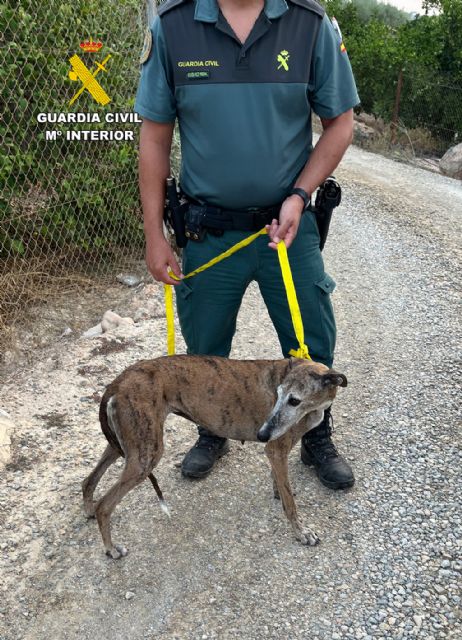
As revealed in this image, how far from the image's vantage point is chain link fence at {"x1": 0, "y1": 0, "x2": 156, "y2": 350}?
18.7 feet

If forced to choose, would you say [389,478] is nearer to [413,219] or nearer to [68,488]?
[68,488]

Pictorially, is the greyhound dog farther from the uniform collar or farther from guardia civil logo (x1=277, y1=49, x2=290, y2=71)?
the uniform collar

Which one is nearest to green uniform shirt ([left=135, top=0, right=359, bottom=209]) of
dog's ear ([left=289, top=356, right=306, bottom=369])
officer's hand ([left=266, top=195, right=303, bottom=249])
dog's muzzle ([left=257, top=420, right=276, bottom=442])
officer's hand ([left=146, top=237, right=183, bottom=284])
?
officer's hand ([left=266, top=195, right=303, bottom=249])

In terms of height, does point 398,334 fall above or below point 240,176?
below

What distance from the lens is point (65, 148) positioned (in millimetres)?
6266

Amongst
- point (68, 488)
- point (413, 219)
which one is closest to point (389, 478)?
point (68, 488)

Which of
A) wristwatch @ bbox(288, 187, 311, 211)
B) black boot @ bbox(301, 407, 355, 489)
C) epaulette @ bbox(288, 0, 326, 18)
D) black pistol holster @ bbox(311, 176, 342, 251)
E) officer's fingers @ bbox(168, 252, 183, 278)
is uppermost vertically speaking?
epaulette @ bbox(288, 0, 326, 18)

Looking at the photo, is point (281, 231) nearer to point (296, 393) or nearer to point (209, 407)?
point (296, 393)

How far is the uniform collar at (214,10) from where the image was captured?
309 cm

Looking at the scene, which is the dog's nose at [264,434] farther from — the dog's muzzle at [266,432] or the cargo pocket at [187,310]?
the cargo pocket at [187,310]

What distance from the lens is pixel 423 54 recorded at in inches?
575

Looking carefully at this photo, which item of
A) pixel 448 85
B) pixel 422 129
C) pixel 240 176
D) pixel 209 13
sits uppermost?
pixel 209 13

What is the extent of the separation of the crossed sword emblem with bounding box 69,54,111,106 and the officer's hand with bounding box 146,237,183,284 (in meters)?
3.33

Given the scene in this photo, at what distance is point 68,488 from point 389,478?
1.92m
